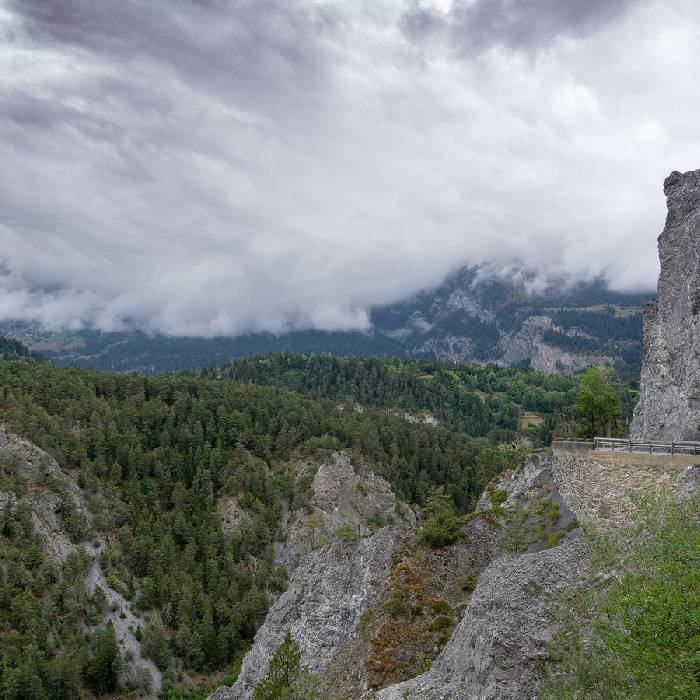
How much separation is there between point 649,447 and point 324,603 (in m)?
33.4

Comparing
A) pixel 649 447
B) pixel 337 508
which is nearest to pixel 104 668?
pixel 337 508

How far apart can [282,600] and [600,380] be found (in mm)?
49702

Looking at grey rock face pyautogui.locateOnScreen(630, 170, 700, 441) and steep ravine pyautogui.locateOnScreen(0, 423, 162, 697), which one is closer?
grey rock face pyautogui.locateOnScreen(630, 170, 700, 441)

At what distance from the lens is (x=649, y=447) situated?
3256 cm

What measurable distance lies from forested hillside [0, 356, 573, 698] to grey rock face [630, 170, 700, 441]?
76.9m

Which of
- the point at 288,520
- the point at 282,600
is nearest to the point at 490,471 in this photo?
the point at 288,520

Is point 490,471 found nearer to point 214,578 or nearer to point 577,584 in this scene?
point 214,578

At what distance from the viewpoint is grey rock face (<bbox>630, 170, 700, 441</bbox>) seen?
43.2m

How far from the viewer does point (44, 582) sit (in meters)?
107

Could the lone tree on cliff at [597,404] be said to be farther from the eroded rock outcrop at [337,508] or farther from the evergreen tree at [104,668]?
the evergreen tree at [104,668]

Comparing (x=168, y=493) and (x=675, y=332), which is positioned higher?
(x=675, y=332)

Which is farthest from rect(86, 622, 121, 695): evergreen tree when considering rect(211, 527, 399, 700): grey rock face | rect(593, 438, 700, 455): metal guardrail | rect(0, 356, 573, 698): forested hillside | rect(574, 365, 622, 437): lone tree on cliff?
rect(593, 438, 700, 455): metal guardrail

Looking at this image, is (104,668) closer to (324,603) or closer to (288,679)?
(324,603)

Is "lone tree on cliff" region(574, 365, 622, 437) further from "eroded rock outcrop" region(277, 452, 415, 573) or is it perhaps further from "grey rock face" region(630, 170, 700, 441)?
"eroded rock outcrop" region(277, 452, 415, 573)
